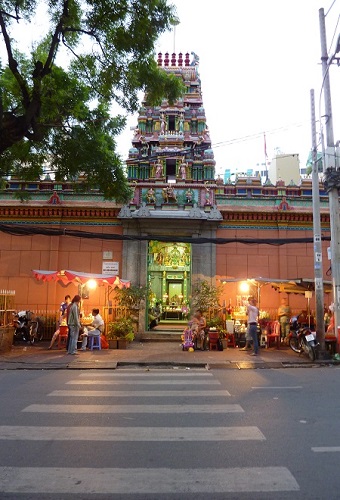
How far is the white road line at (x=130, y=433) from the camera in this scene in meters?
4.92

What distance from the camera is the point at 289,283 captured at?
1559 cm

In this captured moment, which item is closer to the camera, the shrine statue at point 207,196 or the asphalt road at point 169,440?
the asphalt road at point 169,440

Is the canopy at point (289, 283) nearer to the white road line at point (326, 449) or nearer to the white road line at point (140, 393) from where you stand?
the white road line at point (140, 393)

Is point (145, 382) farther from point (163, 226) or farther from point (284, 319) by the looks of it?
point (163, 226)

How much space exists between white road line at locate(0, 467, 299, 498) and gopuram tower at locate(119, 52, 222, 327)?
1246 cm

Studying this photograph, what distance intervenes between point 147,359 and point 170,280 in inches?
599

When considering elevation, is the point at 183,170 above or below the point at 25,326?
above

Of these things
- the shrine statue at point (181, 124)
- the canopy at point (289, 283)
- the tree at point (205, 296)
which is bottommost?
the tree at point (205, 296)

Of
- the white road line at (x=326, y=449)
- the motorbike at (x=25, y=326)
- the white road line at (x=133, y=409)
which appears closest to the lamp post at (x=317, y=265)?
the white road line at (x=133, y=409)

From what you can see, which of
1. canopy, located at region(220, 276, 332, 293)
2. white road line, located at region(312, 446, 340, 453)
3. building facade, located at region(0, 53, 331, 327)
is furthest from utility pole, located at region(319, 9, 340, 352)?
white road line, located at region(312, 446, 340, 453)

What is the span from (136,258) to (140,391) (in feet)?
35.3

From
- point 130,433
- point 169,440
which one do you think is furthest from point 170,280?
point 169,440

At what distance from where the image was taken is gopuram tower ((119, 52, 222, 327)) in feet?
59.5

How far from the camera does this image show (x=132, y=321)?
664 inches
